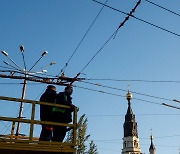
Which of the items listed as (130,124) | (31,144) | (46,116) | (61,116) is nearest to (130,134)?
(130,124)

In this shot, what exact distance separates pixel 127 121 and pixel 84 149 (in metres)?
66.5

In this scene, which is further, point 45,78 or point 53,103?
point 45,78

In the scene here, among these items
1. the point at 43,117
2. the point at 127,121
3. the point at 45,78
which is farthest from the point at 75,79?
the point at 127,121

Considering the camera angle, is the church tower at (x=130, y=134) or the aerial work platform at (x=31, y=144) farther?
the church tower at (x=130, y=134)

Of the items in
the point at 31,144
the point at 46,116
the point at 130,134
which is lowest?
the point at 31,144

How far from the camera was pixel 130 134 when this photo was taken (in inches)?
4181

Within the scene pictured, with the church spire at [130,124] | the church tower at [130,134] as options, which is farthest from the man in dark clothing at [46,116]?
the church tower at [130,134]

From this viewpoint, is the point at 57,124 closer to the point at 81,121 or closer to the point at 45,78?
the point at 45,78

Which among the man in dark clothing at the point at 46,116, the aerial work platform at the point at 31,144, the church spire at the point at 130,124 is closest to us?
the aerial work platform at the point at 31,144

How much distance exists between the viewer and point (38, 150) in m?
7.33

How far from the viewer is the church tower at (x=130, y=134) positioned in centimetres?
10500

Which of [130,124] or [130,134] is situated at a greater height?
[130,124]

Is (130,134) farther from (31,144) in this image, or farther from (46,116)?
(31,144)

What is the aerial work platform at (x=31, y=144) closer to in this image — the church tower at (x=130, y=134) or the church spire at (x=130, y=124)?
the church spire at (x=130, y=124)
